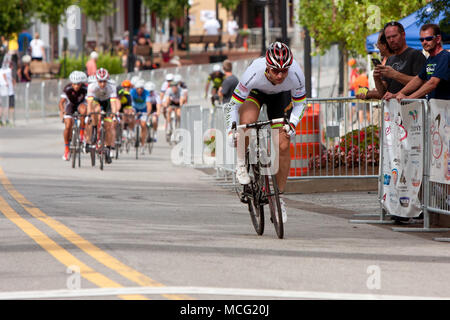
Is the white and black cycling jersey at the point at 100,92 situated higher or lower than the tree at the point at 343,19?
lower

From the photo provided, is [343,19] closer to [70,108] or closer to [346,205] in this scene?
[70,108]

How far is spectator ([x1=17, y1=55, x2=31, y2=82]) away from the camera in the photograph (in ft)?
152

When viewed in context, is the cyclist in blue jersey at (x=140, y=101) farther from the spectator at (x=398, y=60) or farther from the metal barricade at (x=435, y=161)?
the metal barricade at (x=435, y=161)

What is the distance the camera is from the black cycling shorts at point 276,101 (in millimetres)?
12188

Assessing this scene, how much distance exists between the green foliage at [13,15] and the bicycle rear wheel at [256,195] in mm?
32994

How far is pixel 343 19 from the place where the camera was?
29922 millimetres

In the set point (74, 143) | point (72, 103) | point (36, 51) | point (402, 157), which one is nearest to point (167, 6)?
point (36, 51)

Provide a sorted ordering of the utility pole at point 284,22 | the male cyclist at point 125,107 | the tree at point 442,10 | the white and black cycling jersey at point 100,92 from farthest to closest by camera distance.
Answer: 1. the male cyclist at point 125,107
2. the white and black cycling jersey at point 100,92
3. the utility pole at point 284,22
4. the tree at point 442,10

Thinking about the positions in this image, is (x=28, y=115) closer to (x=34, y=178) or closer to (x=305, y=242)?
(x=34, y=178)

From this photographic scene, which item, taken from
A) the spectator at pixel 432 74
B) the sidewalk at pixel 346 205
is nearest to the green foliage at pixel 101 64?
the sidewalk at pixel 346 205

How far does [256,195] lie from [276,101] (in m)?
0.99

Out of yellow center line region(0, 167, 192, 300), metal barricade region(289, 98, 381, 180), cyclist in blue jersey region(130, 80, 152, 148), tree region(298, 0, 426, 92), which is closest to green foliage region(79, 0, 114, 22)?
tree region(298, 0, 426, 92)

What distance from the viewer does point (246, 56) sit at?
60062 millimetres
